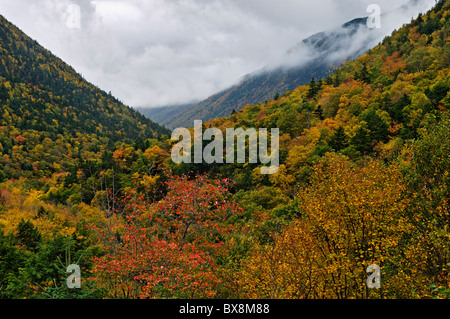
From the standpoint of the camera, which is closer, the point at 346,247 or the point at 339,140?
the point at 346,247

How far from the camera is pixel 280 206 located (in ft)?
135

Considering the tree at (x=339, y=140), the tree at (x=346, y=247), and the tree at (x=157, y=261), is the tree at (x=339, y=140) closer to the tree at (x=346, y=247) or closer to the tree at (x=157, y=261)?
the tree at (x=346, y=247)

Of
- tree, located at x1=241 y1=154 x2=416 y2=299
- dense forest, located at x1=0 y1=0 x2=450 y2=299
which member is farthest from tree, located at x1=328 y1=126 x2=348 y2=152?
tree, located at x1=241 y1=154 x2=416 y2=299

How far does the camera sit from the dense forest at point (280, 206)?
1155 cm

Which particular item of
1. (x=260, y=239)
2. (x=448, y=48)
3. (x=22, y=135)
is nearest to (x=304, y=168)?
(x=260, y=239)

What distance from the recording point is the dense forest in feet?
37.9

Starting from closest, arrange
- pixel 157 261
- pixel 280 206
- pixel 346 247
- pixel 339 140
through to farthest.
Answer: pixel 157 261 → pixel 346 247 → pixel 280 206 → pixel 339 140

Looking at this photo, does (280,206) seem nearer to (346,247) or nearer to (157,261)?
(346,247)

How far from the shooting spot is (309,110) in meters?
83.2

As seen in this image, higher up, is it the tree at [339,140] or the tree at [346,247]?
the tree at [339,140]

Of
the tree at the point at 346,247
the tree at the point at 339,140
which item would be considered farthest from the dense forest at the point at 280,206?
the tree at the point at 339,140

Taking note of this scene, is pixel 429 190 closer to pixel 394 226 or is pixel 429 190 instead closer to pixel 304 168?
pixel 394 226

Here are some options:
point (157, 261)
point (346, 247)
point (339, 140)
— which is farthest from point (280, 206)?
point (157, 261)
